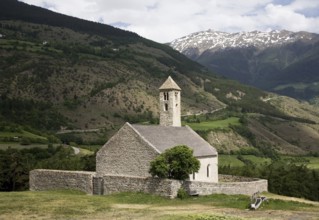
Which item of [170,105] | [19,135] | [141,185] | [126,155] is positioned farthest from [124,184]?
[19,135]

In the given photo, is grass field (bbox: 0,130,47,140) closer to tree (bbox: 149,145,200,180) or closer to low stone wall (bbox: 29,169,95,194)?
low stone wall (bbox: 29,169,95,194)

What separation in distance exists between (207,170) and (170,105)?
10133mm

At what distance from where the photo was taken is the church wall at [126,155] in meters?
52.6

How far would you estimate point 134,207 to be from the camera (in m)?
40.9

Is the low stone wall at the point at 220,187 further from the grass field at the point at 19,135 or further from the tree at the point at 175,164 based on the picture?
the grass field at the point at 19,135

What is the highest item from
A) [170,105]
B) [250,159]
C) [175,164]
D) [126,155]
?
[170,105]

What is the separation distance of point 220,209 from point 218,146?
119 metres

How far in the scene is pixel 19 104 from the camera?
16788 centimetres

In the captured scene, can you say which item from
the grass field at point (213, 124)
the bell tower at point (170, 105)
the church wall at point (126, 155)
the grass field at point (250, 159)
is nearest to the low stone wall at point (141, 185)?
the church wall at point (126, 155)

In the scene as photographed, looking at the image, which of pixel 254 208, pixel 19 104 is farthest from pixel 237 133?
pixel 254 208

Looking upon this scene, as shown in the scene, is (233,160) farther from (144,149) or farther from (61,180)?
(61,180)

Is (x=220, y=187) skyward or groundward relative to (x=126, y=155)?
groundward

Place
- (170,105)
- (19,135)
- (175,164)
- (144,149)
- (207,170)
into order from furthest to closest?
1. (19,135)
2. (170,105)
3. (207,170)
4. (144,149)
5. (175,164)

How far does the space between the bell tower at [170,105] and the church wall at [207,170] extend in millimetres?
6989
